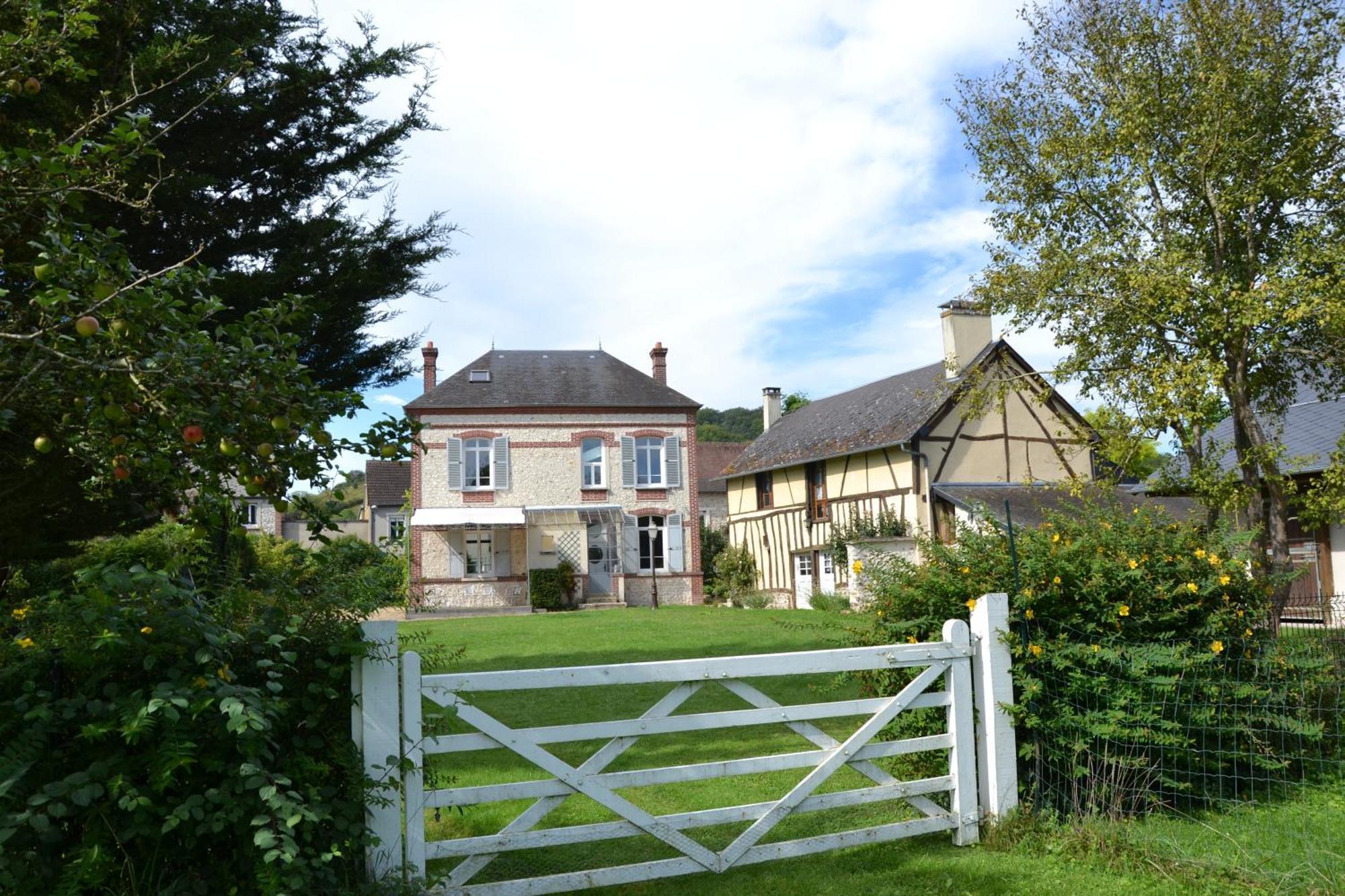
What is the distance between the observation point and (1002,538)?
588 cm

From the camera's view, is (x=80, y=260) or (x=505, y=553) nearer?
(x=80, y=260)

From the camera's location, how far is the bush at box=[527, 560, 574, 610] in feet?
90.4

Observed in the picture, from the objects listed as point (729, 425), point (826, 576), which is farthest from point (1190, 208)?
point (729, 425)

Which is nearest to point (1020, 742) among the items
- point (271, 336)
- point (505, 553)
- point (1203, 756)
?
point (1203, 756)

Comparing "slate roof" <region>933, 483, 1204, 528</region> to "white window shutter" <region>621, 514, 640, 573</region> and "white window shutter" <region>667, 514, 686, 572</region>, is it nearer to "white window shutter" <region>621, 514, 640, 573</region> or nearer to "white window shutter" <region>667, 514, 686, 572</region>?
"white window shutter" <region>667, 514, 686, 572</region>

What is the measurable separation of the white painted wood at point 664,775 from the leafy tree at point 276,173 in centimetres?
485

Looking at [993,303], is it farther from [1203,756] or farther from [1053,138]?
[1203,756]

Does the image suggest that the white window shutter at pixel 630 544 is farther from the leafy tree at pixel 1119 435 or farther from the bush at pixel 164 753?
the bush at pixel 164 753

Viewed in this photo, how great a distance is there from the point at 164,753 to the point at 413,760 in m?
1.06

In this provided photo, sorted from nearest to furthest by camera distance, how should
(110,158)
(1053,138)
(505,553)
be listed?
(110,158) → (1053,138) → (505,553)

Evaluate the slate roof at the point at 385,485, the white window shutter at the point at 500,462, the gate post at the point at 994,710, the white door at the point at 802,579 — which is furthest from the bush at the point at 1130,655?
the slate roof at the point at 385,485

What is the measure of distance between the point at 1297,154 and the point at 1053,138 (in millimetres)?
2440

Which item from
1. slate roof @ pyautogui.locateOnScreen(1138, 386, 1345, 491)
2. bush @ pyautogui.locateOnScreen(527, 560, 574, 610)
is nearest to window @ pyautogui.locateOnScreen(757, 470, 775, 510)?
bush @ pyautogui.locateOnScreen(527, 560, 574, 610)

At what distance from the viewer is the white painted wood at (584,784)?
3.98 meters
